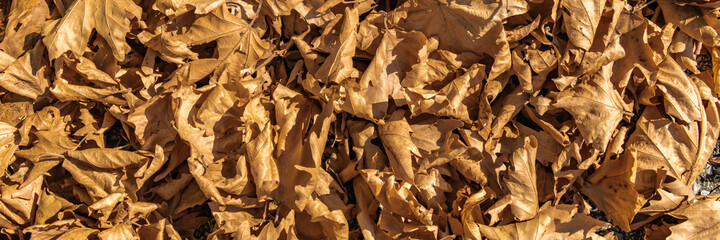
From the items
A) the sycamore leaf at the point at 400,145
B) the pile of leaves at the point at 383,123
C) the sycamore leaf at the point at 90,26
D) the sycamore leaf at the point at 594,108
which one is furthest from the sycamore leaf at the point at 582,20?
the sycamore leaf at the point at 90,26

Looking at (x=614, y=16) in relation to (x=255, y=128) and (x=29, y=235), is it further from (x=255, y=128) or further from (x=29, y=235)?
(x=29, y=235)

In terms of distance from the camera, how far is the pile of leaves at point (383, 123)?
1155mm

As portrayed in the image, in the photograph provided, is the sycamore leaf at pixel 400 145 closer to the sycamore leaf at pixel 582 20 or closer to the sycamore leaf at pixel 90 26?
the sycamore leaf at pixel 582 20

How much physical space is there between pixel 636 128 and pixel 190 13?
4.07 ft

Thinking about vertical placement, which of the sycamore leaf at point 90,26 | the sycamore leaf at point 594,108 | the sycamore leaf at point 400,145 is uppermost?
the sycamore leaf at point 90,26

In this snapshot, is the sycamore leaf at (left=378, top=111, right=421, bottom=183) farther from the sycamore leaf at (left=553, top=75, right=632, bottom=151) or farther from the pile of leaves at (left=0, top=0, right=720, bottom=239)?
the sycamore leaf at (left=553, top=75, right=632, bottom=151)

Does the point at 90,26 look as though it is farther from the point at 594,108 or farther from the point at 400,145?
the point at 594,108

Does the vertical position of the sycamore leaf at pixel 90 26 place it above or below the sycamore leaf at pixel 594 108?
above

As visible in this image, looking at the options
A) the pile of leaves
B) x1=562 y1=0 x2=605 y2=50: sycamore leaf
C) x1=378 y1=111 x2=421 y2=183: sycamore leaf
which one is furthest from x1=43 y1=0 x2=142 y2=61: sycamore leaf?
x1=562 y1=0 x2=605 y2=50: sycamore leaf

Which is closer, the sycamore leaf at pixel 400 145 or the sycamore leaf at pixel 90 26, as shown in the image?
the sycamore leaf at pixel 400 145

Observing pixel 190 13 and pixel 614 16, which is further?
pixel 190 13

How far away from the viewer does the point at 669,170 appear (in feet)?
3.86

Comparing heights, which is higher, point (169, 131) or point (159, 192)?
point (169, 131)

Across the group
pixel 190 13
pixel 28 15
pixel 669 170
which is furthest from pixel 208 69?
pixel 669 170
